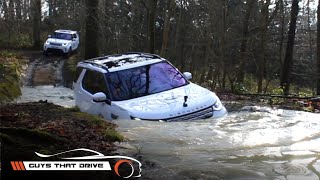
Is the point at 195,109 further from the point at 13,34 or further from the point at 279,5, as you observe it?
the point at 13,34

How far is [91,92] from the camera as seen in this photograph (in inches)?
371

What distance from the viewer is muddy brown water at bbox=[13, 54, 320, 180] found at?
4.80m

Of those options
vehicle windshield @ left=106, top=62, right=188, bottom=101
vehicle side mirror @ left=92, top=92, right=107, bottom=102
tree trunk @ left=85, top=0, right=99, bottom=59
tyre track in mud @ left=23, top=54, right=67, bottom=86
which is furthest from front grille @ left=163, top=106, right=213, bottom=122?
tyre track in mud @ left=23, top=54, right=67, bottom=86

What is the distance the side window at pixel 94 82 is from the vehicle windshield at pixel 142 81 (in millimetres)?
160

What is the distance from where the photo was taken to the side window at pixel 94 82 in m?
9.04

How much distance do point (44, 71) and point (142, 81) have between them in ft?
55.6

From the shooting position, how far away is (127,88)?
876 cm

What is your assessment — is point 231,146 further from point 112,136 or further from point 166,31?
point 166,31

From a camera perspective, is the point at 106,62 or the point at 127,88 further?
the point at 106,62

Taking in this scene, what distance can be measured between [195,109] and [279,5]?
56.2 feet

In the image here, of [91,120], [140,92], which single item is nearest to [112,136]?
[91,120]

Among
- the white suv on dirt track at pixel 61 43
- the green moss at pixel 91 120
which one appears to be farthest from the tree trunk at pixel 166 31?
the green moss at pixel 91 120

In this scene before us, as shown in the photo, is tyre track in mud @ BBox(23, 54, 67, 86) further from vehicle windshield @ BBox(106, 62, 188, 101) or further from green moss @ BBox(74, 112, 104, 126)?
green moss @ BBox(74, 112, 104, 126)

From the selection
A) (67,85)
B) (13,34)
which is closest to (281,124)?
(67,85)
